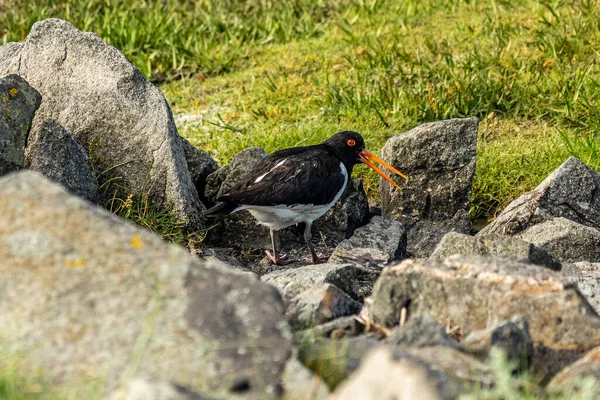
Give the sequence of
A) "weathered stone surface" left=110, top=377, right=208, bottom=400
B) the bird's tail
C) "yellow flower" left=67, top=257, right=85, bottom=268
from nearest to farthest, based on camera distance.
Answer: "weathered stone surface" left=110, top=377, right=208, bottom=400, "yellow flower" left=67, top=257, right=85, bottom=268, the bird's tail

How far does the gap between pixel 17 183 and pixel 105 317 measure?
645 millimetres

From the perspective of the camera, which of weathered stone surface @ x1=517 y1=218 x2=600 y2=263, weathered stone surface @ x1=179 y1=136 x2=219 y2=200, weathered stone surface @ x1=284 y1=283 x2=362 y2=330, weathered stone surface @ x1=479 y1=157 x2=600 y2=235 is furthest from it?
weathered stone surface @ x1=179 y1=136 x2=219 y2=200

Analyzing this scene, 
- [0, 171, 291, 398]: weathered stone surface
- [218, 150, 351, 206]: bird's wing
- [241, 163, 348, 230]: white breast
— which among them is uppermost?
[0, 171, 291, 398]: weathered stone surface

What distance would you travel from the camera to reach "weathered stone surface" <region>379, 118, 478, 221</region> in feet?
27.4

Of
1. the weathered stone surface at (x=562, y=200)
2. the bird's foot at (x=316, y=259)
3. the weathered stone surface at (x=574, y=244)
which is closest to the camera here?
the weathered stone surface at (x=574, y=244)

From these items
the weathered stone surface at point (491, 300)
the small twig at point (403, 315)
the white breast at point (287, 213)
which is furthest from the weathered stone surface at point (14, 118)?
the small twig at point (403, 315)

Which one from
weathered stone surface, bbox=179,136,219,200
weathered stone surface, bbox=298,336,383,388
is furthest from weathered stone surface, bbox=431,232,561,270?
weathered stone surface, bbox=179,136,219,200

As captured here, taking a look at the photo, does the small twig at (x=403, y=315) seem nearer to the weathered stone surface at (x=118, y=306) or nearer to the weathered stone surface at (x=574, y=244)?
the weathered stone surface at (x=118, y=306)

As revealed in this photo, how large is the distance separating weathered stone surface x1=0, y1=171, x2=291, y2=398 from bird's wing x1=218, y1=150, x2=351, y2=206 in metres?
3.79

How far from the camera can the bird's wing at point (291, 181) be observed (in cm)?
759

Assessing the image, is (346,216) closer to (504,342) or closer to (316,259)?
(316,259)

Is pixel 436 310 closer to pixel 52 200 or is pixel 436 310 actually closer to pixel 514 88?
pixel 52 200

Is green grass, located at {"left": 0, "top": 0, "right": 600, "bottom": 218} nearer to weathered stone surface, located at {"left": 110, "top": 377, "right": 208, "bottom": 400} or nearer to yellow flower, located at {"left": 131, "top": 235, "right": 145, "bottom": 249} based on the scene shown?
yellow flower, located at {"left": 131, "top": 235, "right": 145, "bottom": 249}

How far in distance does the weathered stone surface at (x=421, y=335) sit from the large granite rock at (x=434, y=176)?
4.29 meters
